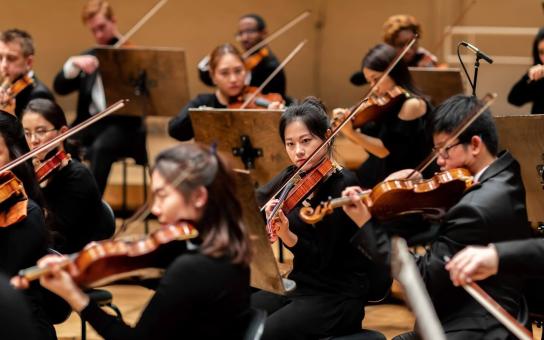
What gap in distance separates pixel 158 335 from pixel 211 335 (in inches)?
4.6

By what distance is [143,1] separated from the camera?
652 cm

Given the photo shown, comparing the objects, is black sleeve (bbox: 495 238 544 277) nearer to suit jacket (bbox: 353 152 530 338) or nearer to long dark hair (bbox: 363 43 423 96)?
suit jacket (bbox: 353 152 530 338)

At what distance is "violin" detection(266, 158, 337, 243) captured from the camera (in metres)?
2.76

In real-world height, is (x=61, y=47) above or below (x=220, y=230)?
below

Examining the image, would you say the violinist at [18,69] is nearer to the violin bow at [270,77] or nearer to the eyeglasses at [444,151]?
the violin bow at [270,77]

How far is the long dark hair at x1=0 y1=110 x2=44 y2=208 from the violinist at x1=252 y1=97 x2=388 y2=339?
0.70 meters

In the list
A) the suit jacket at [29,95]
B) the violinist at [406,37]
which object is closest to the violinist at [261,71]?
the violinist at [406,37]

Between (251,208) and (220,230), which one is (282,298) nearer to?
(251,208)

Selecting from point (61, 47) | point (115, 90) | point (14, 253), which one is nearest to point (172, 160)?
point (14, 253)

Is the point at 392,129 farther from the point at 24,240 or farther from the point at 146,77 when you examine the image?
the point at 24,240

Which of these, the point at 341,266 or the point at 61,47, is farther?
the point at 61,47

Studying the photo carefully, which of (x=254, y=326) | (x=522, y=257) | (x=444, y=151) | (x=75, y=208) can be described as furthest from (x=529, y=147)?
(x=75, y=208)

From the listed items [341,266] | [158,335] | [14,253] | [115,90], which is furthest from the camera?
[115,90]

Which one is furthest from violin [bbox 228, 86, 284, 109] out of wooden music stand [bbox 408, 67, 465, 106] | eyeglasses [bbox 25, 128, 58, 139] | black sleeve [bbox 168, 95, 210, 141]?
eyeglasses [bbox 25, 128, 58, 139]
